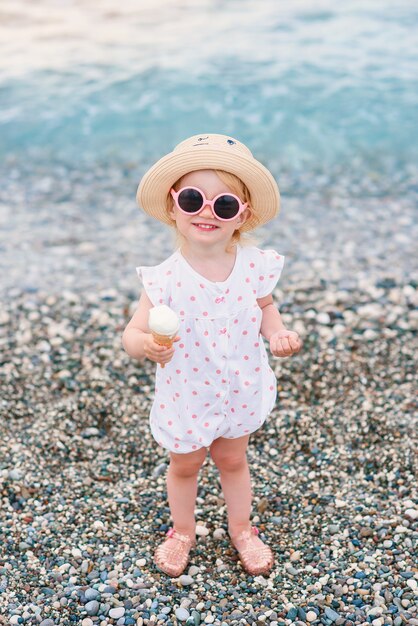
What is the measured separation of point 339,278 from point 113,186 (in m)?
3.97

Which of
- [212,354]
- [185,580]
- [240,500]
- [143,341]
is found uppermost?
[143,341]

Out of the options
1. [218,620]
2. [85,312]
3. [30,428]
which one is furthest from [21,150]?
[218,620]

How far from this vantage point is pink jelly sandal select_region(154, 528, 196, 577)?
3855 millimetres

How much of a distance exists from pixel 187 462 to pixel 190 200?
1.32 m

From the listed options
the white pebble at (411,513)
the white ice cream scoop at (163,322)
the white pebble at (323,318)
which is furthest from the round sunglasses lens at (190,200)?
the white pebble at (323,318)

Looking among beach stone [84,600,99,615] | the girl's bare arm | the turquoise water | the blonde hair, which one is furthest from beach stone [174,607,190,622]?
the turquoise water

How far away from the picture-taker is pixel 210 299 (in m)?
3.34

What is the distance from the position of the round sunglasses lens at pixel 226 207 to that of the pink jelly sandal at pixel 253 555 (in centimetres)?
182

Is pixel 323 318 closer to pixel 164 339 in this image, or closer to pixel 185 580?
pixel 185 580

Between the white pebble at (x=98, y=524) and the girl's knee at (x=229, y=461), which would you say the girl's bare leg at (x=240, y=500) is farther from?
the white pebble at (x=98, y=524)

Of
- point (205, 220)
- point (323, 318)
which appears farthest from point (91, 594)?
point (323, 318)

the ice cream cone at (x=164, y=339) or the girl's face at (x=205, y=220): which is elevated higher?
the girl's face at (x=205, y=220)

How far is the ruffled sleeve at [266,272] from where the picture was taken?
11.5 feet

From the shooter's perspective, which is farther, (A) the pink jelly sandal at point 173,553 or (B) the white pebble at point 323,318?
(B) the white pebble at point 323,318
